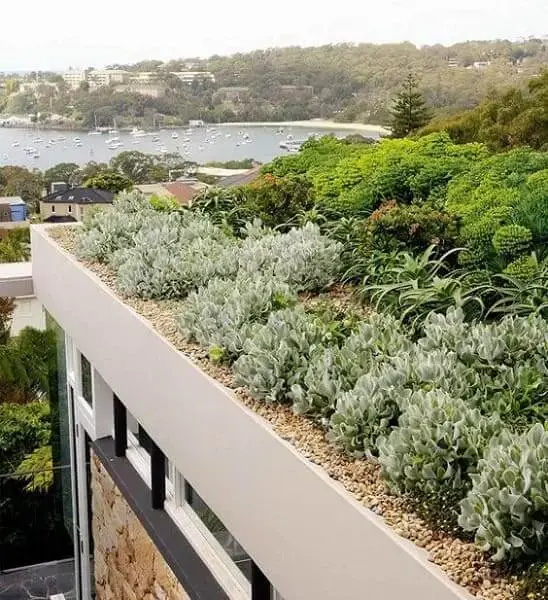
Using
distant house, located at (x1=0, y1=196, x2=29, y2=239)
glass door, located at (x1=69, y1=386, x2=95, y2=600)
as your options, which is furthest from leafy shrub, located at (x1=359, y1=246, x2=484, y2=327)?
distant house, located at (x1=0, y1=196, x2=29, y2=239)

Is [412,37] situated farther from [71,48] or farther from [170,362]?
[170,362]

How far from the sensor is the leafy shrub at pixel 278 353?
2.64m

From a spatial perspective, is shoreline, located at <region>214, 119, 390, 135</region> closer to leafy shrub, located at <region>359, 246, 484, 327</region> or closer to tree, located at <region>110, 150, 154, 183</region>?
tree, located at <region>110, 150, 154, 183</region>

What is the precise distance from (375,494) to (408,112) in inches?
259

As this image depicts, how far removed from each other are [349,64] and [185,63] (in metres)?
1.76

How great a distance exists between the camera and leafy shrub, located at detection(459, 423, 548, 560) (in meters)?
1.74

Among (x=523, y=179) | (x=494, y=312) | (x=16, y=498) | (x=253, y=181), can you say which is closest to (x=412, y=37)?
(x=253, y=181)

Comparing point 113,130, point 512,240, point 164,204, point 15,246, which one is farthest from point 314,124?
point 512,240

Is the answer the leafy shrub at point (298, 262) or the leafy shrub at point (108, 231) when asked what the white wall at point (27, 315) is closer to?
the leafy shrub at point (108, 231)

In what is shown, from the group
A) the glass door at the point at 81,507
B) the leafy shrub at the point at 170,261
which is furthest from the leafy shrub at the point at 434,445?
the glass door at the point at 81,507

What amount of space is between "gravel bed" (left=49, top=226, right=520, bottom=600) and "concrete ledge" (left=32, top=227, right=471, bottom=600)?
1.2 inches

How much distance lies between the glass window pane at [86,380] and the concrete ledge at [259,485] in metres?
0.94

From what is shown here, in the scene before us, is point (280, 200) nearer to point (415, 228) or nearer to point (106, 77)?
point (415, 228)

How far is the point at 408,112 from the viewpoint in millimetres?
8227
